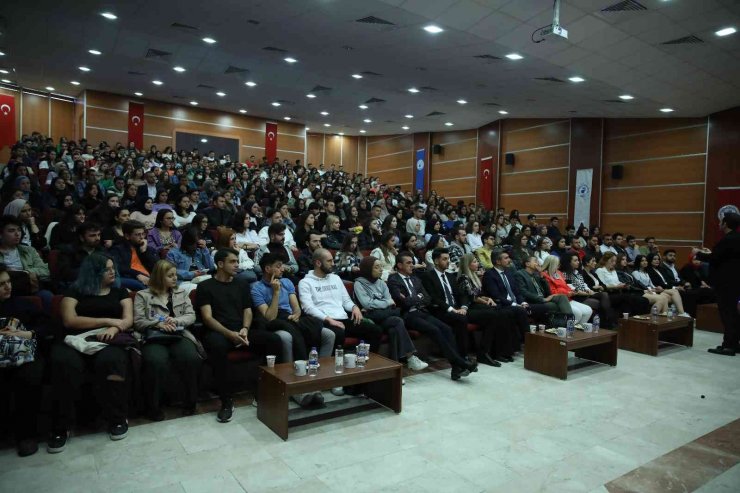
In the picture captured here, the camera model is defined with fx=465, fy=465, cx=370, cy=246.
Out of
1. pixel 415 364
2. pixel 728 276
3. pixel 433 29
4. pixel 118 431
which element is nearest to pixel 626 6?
pixel 433 29

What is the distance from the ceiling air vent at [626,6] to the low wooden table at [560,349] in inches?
148

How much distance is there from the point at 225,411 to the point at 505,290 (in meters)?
3.31

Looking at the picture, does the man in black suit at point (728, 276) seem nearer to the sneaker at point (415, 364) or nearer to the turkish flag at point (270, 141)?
the sneaker at point (415, 364)

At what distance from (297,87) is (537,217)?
729cm

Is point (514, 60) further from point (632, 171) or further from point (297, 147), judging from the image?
point (297, 147)

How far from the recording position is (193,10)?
7.06 metres

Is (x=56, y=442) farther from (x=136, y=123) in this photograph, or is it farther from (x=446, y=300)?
(x=136, y=123)

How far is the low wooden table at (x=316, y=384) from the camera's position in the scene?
111 inches

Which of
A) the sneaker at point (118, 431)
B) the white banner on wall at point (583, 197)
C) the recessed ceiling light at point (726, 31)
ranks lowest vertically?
the sneaker at point (118, 431)

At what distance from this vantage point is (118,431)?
2744mm

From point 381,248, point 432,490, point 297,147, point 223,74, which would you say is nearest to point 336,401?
point 432,490

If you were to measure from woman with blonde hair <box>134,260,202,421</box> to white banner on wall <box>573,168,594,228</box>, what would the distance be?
35.1ft

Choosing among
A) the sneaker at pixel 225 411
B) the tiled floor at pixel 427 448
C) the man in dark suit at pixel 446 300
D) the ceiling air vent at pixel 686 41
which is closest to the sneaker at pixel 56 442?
Result: the tiled floor at pixel 427 448

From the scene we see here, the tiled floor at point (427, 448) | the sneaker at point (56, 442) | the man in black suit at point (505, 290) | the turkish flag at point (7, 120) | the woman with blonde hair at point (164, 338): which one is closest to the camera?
the tiled floor at point (427, 448)
